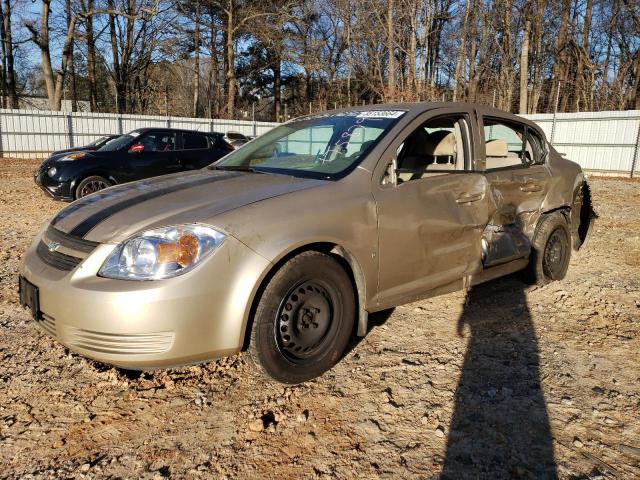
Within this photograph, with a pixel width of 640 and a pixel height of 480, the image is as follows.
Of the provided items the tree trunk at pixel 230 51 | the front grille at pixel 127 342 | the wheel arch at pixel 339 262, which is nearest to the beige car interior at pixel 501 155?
the wheel arch at pixel 339 262

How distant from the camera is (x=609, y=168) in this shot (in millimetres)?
18234

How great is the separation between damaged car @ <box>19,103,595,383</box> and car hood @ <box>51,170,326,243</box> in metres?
0.01

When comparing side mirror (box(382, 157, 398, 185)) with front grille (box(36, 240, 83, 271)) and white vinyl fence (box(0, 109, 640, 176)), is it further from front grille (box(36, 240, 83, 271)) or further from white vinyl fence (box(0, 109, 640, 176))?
white vinyl fence (box(0, 109, 640, 176))

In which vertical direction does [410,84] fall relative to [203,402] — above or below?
above

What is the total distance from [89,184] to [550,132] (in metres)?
17.4

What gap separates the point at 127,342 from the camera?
239cm

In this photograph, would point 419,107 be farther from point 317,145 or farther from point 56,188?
point 56,188

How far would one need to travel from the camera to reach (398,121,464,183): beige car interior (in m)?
3.88

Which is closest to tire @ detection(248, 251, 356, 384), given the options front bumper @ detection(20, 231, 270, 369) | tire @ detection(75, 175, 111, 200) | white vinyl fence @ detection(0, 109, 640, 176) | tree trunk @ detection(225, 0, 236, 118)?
front bumper @ detection(20, 231, 270, 369)

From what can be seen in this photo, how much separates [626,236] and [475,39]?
89.3 ft

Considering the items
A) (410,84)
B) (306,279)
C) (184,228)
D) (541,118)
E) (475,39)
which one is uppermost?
(475,39)

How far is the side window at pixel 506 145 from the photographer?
4.22 meters

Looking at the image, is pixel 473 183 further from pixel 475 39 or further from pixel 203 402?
pixel 475 39

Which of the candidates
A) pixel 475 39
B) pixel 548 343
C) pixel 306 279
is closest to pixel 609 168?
pixel 475 39
